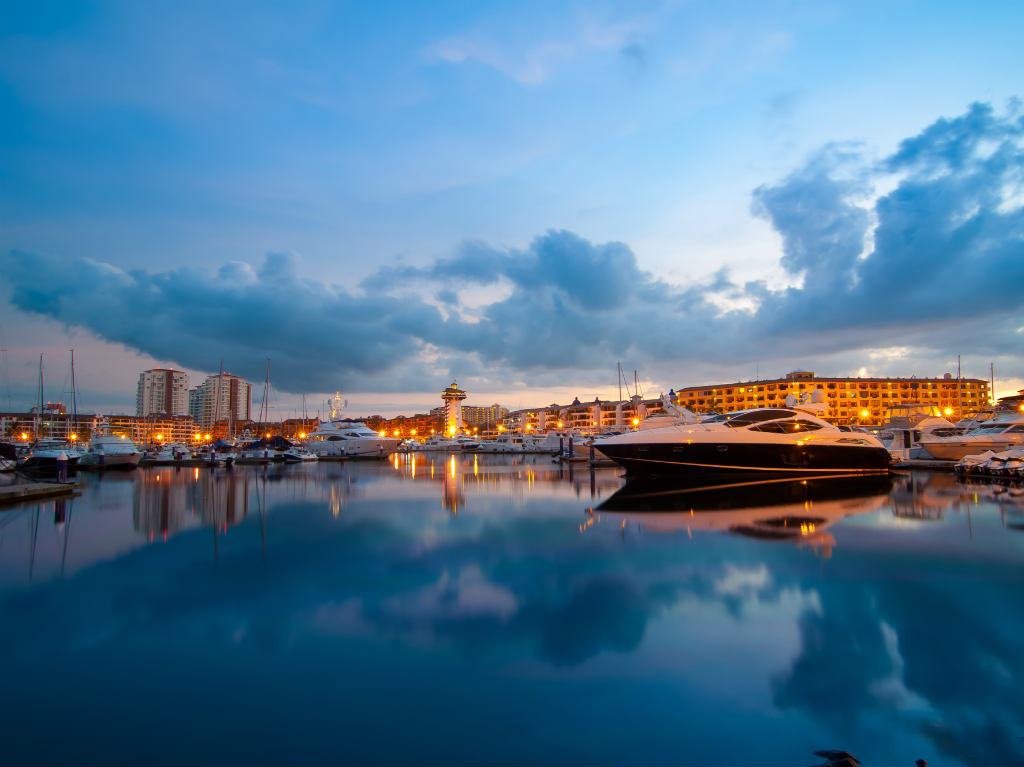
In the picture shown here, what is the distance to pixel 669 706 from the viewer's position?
4426 millimetres

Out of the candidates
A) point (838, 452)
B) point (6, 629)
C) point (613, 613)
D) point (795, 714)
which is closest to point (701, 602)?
point (613, 613)

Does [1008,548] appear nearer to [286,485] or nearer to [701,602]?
[701,602]

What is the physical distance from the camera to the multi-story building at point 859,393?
11494cm

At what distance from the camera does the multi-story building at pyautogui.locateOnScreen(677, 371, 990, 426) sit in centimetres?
11494

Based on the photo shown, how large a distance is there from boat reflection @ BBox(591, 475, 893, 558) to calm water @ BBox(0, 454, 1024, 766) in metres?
0.26

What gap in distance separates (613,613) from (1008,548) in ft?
27.4

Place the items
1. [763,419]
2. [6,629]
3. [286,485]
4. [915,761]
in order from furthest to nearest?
[286,485] < [763,419] < [6,629] < [915,761]

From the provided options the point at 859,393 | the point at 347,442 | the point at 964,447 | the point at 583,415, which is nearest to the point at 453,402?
the point at 583,415

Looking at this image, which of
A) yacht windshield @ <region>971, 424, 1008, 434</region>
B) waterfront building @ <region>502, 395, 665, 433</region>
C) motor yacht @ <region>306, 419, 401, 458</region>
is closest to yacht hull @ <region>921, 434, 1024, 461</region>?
yacht windshield @ <region>971, 424, 1008, 434</region>

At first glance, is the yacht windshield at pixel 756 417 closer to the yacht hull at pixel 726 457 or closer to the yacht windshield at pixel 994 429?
the yacht hull at pixel 726 457

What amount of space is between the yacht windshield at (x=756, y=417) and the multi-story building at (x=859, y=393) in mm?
99043

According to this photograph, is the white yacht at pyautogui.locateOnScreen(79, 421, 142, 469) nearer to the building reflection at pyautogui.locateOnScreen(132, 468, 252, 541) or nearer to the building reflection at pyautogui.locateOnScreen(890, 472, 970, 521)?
the building reflection at pyautogui.locateOnScreen(132, 468, 252, 541)

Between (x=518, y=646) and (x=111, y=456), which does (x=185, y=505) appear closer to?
(x=518, y=646)

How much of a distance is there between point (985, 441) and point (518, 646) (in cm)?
3374
